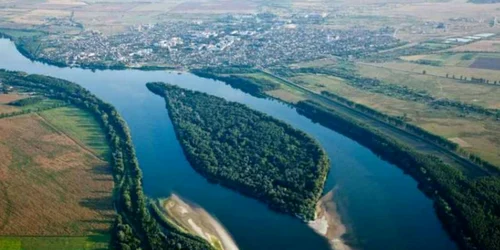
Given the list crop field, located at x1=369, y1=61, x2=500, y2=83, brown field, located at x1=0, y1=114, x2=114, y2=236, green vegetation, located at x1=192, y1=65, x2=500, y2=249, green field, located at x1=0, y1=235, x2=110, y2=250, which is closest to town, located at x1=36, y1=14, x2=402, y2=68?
crop field, located at x1=369, y1=61, x2=500, y2=83

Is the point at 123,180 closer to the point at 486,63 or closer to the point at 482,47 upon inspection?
the point at 486,63

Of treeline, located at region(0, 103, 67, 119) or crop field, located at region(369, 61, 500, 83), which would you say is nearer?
treeline, located at region(0, 103, 67, 119)

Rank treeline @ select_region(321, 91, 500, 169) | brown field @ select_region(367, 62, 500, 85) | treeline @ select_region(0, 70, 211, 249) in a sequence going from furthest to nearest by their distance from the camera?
brown field @ select_region(367, 62, 500, 85) < treeline @ select_region(321, 91, 500, 169) < treeline @ select_region(0, 70, 211, 249)

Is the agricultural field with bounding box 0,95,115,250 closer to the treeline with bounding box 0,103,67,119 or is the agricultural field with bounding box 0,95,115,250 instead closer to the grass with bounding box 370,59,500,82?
the treeline with bounding box 0,103,67,119

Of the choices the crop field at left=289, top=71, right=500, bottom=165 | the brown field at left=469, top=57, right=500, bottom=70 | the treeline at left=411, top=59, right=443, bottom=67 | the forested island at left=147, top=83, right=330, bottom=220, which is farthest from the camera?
the treeline at left=411, top=59, right=443, bottom=67

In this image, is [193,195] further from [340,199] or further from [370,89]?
[370,89]

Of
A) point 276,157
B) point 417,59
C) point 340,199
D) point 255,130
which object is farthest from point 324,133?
point 417,59

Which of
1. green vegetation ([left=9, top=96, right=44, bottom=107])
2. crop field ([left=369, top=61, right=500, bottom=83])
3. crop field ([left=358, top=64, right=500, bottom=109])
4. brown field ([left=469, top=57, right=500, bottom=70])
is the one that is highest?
brown field ([left=469, top=57, right=500, bottom=70])

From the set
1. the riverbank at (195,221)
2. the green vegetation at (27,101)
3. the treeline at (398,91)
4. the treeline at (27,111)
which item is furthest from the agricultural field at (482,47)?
the riverbank at (195,221)
